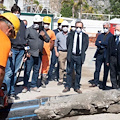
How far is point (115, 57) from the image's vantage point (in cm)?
654

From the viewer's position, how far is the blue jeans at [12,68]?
557 cm

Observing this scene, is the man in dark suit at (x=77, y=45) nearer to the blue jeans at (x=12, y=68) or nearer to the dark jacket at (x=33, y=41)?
the dark jacket at (x=33, y=41)

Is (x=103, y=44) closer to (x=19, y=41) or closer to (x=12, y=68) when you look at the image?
(x=19, y=41)

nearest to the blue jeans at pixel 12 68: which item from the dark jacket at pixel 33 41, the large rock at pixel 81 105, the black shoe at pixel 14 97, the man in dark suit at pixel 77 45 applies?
the black shoe at pixel 14 97

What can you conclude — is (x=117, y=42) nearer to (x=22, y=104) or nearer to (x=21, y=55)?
(x=21, y=55)

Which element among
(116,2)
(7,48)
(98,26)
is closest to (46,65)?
(7,48)

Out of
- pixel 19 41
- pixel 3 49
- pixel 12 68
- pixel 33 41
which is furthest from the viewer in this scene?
pixel 33 41

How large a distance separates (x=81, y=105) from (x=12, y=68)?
1839 millimetres

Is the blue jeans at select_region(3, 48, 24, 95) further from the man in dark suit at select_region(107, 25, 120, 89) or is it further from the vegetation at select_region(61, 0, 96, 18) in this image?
the vegetation at select_region(61, 0, 96, 18)

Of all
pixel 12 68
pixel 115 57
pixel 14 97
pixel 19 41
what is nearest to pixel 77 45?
pixel 115 57

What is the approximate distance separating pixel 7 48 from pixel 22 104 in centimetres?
275

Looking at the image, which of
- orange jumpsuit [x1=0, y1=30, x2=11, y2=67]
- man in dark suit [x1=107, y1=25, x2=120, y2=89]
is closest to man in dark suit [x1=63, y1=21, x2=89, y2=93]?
man in dark suit [x1=107, y1=25, x2=120, y2=89]

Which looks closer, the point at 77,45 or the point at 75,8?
the point at 77,45

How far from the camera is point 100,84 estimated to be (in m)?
8.05
